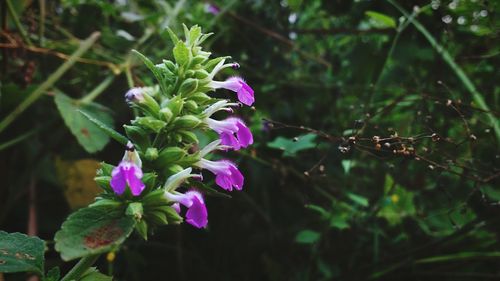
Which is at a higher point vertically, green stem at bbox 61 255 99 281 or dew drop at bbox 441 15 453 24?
dew drop at bbox 441 15 453 24

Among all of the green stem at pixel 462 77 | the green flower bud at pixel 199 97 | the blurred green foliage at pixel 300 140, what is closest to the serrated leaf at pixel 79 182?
the blurred green foliage at pixel 300 140

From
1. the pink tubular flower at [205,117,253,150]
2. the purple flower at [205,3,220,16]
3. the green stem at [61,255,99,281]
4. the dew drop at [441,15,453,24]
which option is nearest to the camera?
the green stem at [61,255,99,281]

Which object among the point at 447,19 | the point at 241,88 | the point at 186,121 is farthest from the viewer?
the point at 447,19

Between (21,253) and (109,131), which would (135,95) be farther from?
(21,253)

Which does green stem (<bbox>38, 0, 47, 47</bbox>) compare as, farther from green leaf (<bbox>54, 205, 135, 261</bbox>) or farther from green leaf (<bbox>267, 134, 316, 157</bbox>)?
green leaf (<bbox>54, 205, 135, 261</bbox>)

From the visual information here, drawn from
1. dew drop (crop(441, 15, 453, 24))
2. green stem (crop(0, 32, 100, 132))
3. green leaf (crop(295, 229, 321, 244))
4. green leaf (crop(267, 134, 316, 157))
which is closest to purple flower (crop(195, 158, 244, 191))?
green leaf (crop(267, 134, 316, 157))

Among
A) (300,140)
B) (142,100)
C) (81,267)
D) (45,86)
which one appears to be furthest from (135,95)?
(45,86)
